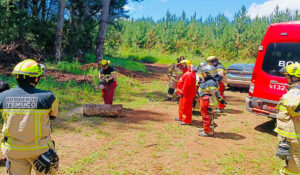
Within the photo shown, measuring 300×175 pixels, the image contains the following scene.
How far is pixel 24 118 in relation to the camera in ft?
8.23

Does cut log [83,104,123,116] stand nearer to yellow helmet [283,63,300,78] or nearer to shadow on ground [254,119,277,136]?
shadow on ground [254,119,277,136]

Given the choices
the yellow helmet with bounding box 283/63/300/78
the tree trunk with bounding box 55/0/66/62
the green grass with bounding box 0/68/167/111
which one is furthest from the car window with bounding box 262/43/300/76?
the tree trunk with bounding box 55/0/66/62

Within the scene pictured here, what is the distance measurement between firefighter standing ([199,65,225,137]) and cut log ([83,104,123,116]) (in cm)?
273

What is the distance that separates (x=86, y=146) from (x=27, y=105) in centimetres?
304

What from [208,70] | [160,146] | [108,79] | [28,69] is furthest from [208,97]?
[28,69]

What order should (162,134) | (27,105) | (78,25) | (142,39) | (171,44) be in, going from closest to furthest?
(27,105)
(162,134)
(78,25)
(171,44)
(142,39)

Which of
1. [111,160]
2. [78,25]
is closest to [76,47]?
[78,25]

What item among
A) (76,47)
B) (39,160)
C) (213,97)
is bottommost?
(39,160)

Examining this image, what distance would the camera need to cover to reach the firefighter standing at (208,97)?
6027mm

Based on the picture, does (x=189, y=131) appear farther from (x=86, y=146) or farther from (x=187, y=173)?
(x=86, y=146)

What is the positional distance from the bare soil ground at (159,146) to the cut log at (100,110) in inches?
7.3

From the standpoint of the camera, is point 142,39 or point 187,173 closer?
point 187,173

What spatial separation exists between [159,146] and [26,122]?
348 cm

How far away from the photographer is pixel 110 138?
19.2 ft
